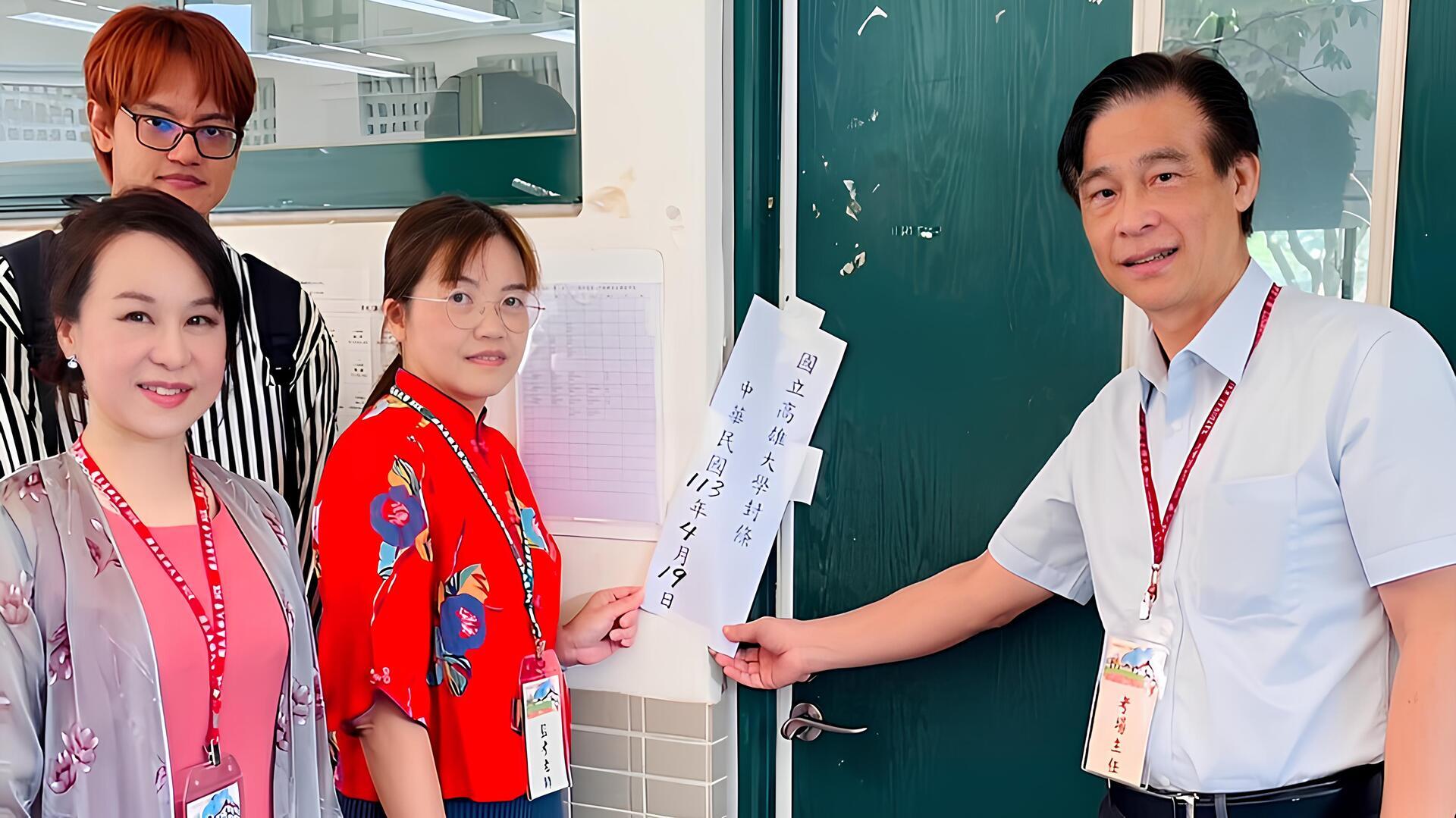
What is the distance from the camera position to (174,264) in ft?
4.33

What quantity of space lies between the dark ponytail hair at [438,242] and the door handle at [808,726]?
83 centimetres

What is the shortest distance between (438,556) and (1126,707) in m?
0.90

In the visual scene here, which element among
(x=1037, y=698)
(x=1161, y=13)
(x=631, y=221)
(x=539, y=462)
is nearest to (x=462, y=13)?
(x=631, y=221)

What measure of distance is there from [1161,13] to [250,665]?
1.47 metres

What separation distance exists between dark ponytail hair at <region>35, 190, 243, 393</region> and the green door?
93cm

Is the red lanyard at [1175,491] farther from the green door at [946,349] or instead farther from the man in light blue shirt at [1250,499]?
the green door at [946,349]

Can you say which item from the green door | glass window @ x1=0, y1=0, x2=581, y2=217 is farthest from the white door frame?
glass window @ x1=0, y1=0, x2=581, y2=217

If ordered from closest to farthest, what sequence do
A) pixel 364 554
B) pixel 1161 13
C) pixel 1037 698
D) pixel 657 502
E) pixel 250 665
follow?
pixel 250 665, pixel 364 554, pixel 1161 13, pixel 1037 698, pixel 657 502

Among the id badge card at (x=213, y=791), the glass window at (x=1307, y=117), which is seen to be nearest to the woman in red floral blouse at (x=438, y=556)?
the id badge card at (x=213, y=791)

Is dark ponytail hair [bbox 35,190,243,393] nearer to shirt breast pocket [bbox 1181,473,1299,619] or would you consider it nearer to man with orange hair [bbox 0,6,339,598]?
man with orange hair [bbox 0,6,339,598]

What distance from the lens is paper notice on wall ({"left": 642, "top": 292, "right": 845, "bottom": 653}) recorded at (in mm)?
1966

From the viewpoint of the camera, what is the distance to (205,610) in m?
1.33

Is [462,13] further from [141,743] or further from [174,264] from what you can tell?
[141,743]

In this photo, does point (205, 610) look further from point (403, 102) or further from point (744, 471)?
point (403, 102)
